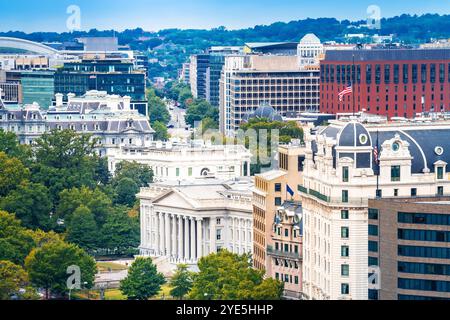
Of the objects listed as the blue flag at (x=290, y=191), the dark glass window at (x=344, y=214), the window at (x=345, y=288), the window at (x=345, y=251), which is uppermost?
the dark glass window at (x=344, y=214)

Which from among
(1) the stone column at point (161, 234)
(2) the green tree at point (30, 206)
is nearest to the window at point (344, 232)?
(1) the stone column at point (161, 234)

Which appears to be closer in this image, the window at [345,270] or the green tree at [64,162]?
the window at [345,270]

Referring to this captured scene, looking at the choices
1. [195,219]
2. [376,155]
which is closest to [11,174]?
[195,219]

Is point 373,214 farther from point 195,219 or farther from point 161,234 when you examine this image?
point 161,234

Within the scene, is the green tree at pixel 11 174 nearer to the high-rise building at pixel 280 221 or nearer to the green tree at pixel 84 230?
the green tree at pixel 84 230
